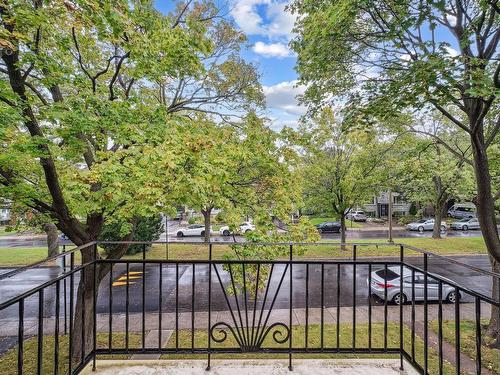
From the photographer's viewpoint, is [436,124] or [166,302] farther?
[436,124]

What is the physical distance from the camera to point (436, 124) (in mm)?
16672

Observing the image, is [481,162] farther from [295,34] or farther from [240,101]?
[240,101]

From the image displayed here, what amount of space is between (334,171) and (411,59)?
1065cm

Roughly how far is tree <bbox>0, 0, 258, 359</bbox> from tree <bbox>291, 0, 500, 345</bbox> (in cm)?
236

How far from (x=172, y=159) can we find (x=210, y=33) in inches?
221

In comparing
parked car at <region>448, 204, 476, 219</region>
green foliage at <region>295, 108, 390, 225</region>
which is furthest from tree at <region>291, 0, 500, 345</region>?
parked car at <region>448, 204, 476, 219</region>

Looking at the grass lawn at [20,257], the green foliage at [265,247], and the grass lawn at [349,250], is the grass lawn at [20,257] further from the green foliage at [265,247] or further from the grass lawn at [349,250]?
the green foliage at [265,247]

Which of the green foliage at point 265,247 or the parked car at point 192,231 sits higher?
the green foliage at point 265,247

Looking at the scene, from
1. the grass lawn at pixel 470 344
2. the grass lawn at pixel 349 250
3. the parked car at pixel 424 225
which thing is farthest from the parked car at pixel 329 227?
the grass lawn at pixel 470 344

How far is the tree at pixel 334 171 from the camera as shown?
48.9 ft

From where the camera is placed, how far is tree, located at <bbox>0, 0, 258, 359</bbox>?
4.10m

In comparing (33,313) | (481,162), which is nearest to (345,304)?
(481,162)

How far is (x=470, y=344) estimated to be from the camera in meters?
7.03

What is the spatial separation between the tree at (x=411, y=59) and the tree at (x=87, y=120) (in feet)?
7.74
